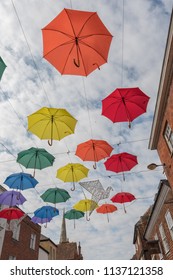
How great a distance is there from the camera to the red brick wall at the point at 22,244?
1966cm

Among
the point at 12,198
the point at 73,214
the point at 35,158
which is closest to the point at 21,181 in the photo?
the point at 35,158

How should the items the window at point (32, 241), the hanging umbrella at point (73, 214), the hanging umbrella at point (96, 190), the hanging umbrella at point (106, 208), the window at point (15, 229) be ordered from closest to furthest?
the hanging umbrella at point (96, 190)
the hanging umbrella at point (106, 208)
the hanging umbrella at point (73, 214)
the window at point (15, 229)
the window at point (32, 241)

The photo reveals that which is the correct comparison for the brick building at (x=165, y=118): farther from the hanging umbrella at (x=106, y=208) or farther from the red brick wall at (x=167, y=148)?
the hanging umbrella at (x=106, y=208)

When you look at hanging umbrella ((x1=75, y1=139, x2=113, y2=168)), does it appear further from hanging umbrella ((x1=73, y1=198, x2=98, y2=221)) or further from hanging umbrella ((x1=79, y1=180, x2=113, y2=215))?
hanging umbrella ((x1=73, y1=198, x2=98, y2=221))

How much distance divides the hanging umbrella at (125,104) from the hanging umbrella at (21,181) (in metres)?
5.88

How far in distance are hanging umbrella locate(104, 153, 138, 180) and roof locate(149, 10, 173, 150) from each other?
2542 mm

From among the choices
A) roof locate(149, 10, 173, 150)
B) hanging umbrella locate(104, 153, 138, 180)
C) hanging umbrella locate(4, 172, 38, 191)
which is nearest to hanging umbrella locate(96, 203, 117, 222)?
hanging umbrella locate(104, 153, 138, 180)

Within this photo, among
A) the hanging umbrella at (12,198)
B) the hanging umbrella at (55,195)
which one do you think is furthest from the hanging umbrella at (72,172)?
the hanging umbrella at (12,198)

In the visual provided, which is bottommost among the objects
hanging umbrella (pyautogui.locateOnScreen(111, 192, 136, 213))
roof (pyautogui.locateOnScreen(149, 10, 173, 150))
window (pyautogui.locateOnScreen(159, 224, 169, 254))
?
window (pyautogui.locateOnScreen(159, 224, 169, 254))

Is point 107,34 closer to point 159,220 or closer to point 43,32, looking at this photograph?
point 43,32

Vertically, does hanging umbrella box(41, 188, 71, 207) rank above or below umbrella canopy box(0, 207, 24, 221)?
below

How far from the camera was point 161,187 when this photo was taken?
46.1 ft

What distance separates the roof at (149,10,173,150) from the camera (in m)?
9.16
